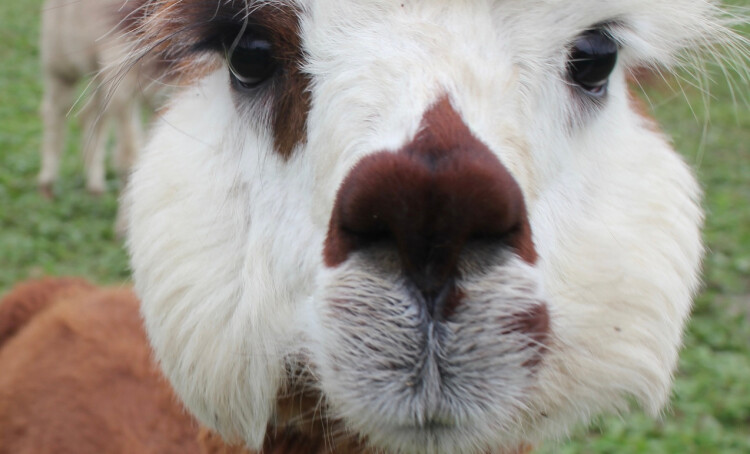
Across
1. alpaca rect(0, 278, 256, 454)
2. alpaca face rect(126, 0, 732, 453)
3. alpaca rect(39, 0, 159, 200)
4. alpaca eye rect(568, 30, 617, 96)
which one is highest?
alpaca eye rect(568, 30, 617, 96)

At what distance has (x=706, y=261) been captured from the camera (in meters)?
7.28

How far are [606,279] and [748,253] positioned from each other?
252 inches

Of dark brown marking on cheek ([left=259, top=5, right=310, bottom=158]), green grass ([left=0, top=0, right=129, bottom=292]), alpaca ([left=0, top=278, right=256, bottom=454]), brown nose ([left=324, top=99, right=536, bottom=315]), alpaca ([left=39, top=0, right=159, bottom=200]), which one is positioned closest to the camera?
brown nose ([left=324, top=99, right=536, bottom=315])

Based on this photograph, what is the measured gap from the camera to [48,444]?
3053 millimetres

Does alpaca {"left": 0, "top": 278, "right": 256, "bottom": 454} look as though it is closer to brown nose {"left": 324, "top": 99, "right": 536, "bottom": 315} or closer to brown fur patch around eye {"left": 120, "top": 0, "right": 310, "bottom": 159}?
brown fur patch around eye {"left": 120, "top": 0, "right": 310, "bottom": 159}

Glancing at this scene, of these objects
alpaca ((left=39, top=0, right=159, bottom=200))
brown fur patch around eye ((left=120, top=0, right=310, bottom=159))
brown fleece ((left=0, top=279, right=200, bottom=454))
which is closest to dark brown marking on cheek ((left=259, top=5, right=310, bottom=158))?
brown fur patch around eye ((left=120, top=0, right=310, bottom=159))

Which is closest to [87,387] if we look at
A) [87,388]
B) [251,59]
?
[87,388]

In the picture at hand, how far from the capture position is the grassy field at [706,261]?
4766mm

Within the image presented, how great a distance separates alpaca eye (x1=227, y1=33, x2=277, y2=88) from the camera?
185 centimetres

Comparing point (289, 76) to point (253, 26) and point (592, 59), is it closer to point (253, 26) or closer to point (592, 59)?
point (253, 26)

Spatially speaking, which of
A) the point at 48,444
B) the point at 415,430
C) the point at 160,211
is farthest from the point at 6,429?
the point at 415,430

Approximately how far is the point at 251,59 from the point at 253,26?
81mm

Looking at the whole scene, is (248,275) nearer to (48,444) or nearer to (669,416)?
(48,444)

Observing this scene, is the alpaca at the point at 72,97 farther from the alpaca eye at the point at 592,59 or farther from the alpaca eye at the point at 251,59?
the alpaca eye at the point at 592,59
